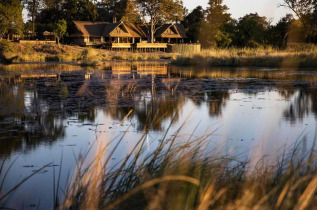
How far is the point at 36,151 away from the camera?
5.91 meters

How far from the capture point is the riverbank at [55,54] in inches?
1534

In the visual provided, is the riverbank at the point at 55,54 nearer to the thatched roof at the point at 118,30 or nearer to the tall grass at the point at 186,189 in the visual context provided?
the thatched roof at the point at 118,30

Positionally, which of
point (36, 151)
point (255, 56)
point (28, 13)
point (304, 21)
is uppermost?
point (28, 13)

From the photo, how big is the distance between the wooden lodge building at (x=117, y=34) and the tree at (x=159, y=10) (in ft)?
4.57

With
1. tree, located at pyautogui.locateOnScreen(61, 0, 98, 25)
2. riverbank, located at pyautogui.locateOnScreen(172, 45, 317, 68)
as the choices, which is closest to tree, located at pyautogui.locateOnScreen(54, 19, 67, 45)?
tree, located at pyautogui.locateOnScreen(61, 0, 98, 25)

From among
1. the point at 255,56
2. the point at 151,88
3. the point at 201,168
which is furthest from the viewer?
the point at 255,56

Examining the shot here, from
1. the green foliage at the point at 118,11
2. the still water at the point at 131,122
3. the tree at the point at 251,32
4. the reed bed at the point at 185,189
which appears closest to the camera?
the reed bed at the point at 185,189

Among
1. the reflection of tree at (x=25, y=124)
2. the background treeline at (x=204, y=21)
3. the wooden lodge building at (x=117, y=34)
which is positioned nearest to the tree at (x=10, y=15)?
the background treeline at (x=204, y=21)

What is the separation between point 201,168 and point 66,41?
61581 mm

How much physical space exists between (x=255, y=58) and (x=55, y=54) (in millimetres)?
25647

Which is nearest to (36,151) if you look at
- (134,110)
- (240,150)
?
(240,150)

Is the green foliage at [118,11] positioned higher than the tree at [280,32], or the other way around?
the green foliage at [118,11]

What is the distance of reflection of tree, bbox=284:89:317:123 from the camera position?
338 inches

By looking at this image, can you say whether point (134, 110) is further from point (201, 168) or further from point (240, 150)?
point (201, 168)
